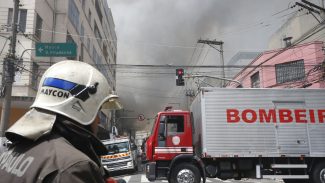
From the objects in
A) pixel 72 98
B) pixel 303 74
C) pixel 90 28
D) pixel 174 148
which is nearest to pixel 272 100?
pixel 174 148

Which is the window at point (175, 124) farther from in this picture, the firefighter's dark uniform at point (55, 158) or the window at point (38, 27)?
the window at point (38, 27)

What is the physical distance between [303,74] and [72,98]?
2806 centimetres

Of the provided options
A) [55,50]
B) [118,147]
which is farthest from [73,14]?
[55,50]

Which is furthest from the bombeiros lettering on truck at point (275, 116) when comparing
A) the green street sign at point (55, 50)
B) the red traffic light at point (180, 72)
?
the red traffic light at point (180, 72)

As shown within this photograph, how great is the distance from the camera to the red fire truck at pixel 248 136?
12.2 metres

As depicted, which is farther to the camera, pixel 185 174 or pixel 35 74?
pixel 35 74

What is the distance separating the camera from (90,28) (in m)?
36.9

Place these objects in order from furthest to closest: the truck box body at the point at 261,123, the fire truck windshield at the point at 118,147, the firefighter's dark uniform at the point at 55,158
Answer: the fire truck windshield at the point at 118,147, the truck box body at the point at 261,123, the firefighter's dark uniform at the point at 55,158

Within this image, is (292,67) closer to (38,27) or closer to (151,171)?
(38,27)

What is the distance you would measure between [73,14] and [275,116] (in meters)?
20.1

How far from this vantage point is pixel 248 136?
481 inches

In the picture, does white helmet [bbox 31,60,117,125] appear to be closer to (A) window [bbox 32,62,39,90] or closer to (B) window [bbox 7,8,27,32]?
(A) window [bbox 32,62,39,90]

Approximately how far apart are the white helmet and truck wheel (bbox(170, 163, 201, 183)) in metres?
10.2

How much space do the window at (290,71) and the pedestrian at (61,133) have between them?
2721 cm
